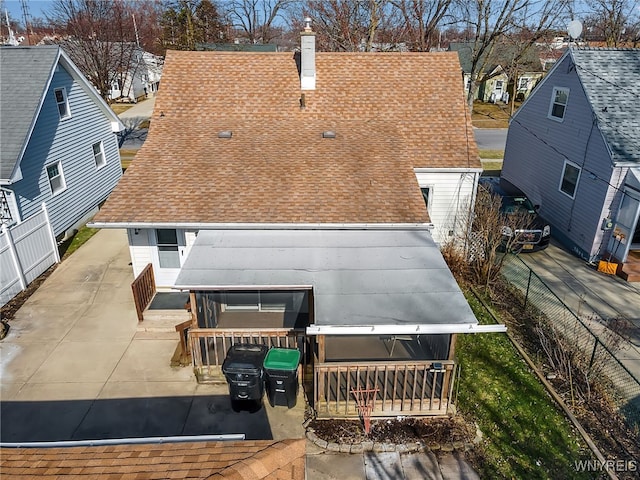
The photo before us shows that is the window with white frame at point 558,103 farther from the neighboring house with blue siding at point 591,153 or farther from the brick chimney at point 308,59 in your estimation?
the brick chimney at point 308,59

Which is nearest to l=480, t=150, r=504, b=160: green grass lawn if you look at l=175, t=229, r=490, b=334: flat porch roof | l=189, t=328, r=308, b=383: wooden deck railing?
l=175, t=229, r=490, b=334: flat porch roof

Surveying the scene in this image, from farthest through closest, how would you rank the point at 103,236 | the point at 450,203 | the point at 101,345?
the point at 103,236
the point at 450,203
the point at 101,345

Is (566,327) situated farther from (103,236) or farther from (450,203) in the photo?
(103,236)

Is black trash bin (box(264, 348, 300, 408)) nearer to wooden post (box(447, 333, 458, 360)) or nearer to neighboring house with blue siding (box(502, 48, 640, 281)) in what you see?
wooden post (box(447, 333, 458, 360))

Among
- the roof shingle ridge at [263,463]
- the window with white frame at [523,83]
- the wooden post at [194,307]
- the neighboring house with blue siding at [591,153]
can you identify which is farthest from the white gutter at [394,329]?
the window with white frame at [523,83]

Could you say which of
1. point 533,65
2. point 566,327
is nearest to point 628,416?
point 566,327

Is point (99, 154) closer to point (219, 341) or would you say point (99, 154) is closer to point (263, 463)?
point (219, 341)
